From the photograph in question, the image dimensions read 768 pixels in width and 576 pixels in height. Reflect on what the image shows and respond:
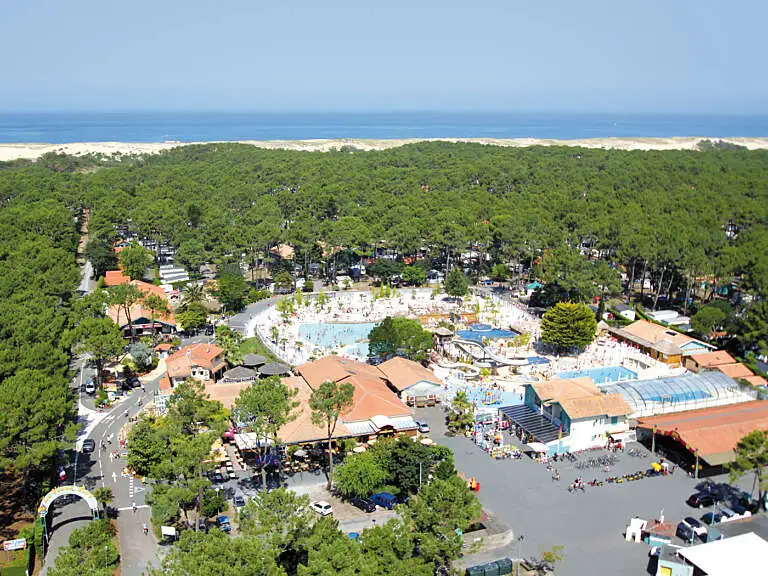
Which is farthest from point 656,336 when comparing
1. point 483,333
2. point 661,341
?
point 483,333

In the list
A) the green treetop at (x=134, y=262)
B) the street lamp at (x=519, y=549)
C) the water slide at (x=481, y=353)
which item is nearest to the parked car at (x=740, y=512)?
the street lamp at (x=519, y=549)

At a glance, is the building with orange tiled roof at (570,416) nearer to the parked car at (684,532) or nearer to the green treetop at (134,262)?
the parked car at (684,532)

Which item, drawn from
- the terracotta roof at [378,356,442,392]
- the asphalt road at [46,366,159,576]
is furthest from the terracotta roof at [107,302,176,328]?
the terracotta roof at [378,356,442,392]

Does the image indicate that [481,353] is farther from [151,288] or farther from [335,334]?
[151,288]

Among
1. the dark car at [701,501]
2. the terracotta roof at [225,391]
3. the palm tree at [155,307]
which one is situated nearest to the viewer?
the dark car at [701,501]

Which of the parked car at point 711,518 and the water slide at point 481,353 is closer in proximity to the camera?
the parked car at point 711,518

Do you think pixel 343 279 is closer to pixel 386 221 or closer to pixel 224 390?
pixel 386 221
